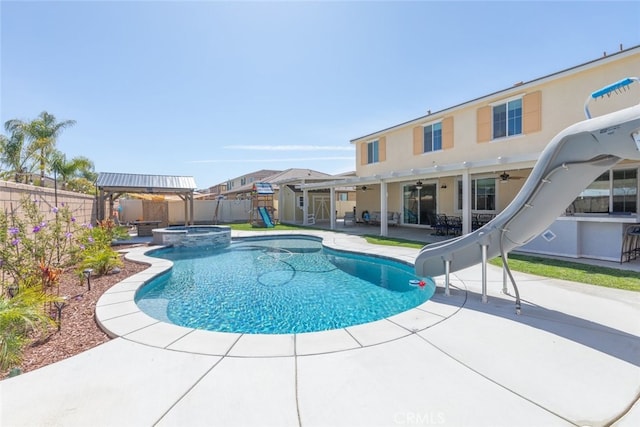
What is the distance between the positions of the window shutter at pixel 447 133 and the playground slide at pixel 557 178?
30.9 ft

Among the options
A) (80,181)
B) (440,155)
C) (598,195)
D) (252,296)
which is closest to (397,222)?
(440,155)

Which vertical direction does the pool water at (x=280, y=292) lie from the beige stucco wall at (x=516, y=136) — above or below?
below

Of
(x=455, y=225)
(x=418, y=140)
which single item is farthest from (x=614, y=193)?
(x=418, y=140)

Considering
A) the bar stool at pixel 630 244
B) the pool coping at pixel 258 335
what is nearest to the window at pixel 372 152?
the bar stool at pixel 630 244

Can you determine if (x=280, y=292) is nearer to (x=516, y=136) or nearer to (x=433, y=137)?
(x=516, y=136)

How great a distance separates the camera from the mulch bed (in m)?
3.22

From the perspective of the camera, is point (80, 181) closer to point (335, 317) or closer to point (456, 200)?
point (335, 317)

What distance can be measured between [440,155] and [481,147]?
197 centimetres

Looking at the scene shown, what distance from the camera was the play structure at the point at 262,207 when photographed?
64.8ft

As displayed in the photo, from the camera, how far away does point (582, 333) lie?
3619 millimetres

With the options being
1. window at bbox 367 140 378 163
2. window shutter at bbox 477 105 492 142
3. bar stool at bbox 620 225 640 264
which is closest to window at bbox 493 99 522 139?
window shutter at bbox 477 105 492 142

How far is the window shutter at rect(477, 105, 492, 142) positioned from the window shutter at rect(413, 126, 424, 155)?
2932 mm

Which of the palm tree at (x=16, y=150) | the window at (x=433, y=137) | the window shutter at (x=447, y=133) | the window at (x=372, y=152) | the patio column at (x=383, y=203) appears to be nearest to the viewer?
the window shutter at (x=447, y=133)

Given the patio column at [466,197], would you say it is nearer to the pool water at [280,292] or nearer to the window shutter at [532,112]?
the window shutter at [532,112]
